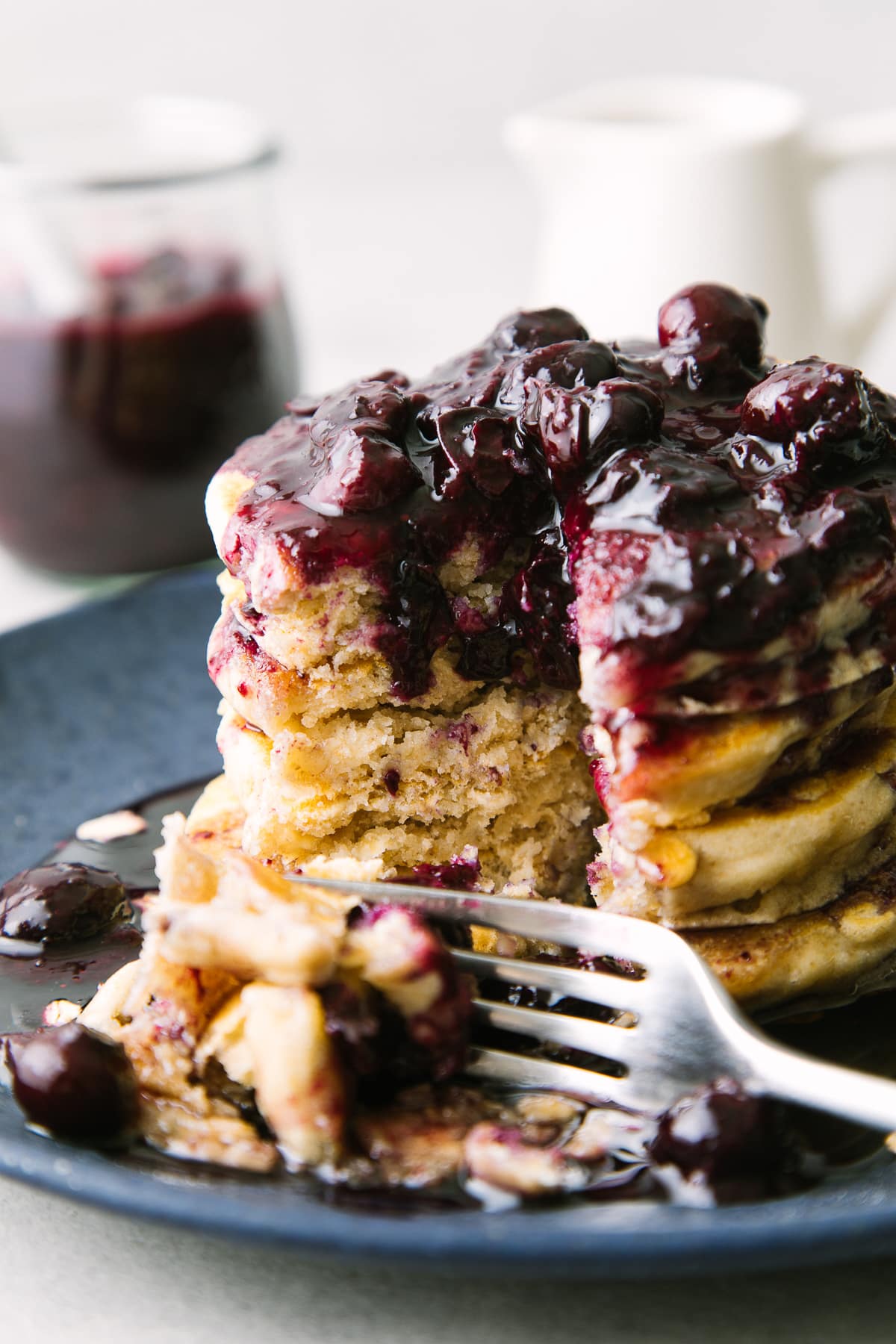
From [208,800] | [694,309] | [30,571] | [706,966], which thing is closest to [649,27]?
[30,571]

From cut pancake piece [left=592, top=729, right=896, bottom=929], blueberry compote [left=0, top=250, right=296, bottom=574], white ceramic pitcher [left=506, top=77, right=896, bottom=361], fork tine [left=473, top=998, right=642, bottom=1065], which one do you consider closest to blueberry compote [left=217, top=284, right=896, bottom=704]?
cut pancake piece [left=592, top=729, right=896, bottom=929]

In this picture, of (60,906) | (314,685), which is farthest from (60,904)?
(314,685)

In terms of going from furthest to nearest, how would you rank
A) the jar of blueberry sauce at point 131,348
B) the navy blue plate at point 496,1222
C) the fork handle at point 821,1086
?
the jar of blueberry sauce at point 131,348
the fork handle at point 821,1086
the navy blue plate at point 496,1222

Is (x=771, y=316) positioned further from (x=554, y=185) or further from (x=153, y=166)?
(x=153, y=166)

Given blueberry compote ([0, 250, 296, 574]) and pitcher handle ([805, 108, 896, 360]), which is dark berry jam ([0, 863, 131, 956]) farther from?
pitcher handle ([805, 108, 896, 360])

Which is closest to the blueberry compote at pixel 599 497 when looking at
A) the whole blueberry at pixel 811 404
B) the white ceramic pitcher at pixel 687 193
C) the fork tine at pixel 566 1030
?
the whole blueberry at pixel 811 404

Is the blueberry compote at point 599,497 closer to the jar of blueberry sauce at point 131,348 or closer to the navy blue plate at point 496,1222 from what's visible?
the navy blue plate at point 496,1222
